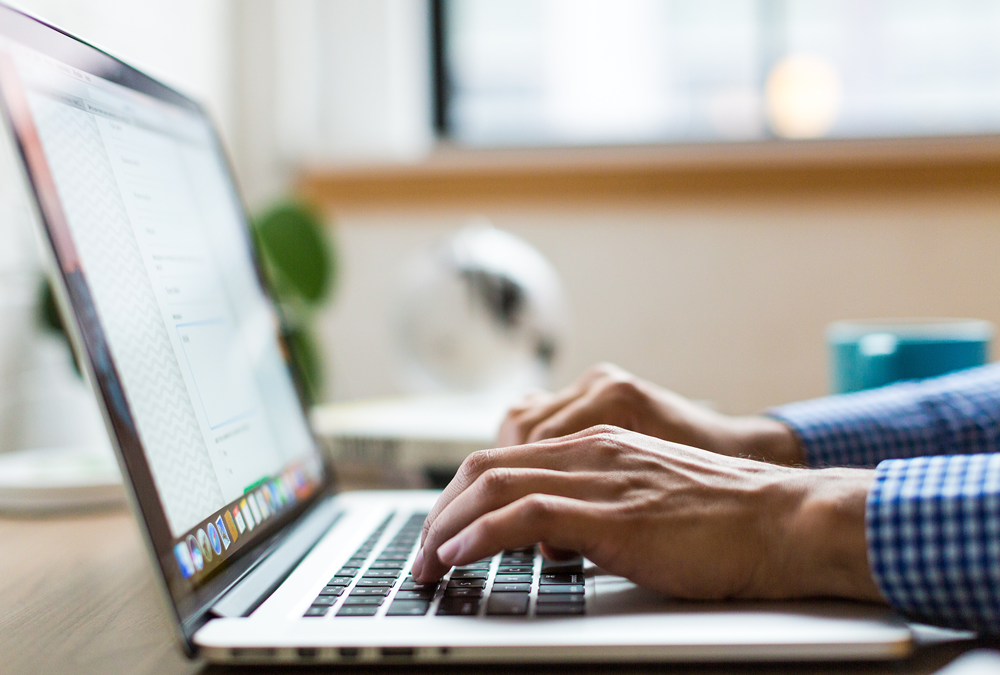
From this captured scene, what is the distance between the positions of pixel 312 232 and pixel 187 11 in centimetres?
49

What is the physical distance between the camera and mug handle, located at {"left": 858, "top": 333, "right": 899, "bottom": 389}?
75cm

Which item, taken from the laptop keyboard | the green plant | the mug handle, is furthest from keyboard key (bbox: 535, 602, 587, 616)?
the green plant

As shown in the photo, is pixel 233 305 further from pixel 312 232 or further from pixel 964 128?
pixel 964 128

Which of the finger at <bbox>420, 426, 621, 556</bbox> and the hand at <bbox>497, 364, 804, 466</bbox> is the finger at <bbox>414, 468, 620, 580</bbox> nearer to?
the finger at <bbox>420, 426, 621, 556</bbox>

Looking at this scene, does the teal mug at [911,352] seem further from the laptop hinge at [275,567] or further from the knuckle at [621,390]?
the laptop hinge at [275,567]

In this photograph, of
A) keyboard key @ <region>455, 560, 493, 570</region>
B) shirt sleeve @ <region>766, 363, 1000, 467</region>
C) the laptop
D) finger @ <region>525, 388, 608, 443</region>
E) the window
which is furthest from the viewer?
the window

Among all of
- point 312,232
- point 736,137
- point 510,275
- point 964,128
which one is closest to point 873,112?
point 964,128

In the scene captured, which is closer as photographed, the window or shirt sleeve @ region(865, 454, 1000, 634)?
shirt sleeve @ region(865, 454, 1000, 634)

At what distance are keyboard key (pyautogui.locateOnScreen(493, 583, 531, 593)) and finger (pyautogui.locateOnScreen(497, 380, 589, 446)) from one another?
0.16 m

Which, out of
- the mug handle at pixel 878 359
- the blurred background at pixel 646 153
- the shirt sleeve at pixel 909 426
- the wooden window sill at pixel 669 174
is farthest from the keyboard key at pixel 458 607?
the wooden window sill at pixel 669 174

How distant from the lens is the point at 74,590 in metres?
0.46

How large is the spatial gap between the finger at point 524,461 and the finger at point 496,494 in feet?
0.05

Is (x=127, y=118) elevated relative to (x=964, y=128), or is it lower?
elevated

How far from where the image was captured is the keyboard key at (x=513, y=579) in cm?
39
